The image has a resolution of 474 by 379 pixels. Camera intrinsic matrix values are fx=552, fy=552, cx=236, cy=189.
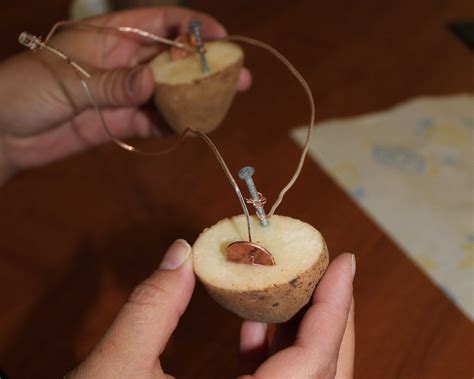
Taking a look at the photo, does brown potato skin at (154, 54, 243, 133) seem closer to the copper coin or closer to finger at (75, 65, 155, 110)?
finger at (75, 65, 155, 110)

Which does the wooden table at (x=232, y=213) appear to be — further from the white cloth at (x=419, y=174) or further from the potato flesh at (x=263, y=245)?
the potato flesh at (x=263, y=245)

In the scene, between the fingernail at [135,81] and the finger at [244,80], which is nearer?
the fingernail at [135,81]

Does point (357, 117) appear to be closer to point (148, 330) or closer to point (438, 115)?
point (438, 115)

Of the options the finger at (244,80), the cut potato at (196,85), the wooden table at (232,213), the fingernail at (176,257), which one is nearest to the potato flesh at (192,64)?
the cut potato at (196,85)

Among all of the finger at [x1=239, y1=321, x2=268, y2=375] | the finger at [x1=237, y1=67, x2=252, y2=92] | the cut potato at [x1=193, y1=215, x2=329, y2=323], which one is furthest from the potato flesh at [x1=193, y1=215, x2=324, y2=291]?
the finger at [x1=237, y1=67, x2=252, y2=92]

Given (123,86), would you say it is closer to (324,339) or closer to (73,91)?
(73,91)

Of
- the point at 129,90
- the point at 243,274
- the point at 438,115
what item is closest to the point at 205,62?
the point at 129,90

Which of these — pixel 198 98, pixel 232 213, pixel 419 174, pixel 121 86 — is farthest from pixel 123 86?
pixel 419 174
